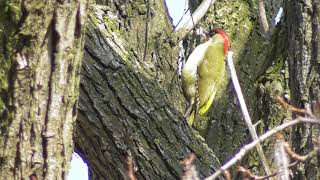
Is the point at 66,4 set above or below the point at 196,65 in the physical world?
below

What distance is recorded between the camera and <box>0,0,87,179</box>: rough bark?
2359 mm

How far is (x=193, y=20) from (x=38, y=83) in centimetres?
293

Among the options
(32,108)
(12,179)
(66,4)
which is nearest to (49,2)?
(66,4)

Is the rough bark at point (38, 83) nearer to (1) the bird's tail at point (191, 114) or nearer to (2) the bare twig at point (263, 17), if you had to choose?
(2) the bare twig at point (263, 17)

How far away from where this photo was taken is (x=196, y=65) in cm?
704

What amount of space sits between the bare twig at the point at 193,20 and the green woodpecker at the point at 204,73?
2.22ft

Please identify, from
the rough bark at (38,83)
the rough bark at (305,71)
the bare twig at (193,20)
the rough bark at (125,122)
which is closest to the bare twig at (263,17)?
the bare twig at (193,20)

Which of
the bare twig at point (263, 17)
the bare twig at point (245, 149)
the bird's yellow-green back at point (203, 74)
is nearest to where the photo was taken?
the bare twig at point (245, 149)

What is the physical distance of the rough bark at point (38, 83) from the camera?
7.74ft

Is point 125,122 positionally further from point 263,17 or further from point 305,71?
point 263,17

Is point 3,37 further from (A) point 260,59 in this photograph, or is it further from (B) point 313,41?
(A) point 260,59

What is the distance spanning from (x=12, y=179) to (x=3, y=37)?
0.38 metres

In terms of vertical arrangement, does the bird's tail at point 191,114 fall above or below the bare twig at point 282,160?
above

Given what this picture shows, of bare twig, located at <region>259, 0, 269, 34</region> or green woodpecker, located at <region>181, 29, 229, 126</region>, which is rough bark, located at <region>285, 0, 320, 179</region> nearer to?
bare twig, located at <region>259, 0, 269, 34</region>
